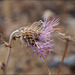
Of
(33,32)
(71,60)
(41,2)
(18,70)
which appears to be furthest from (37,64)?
(41,2)

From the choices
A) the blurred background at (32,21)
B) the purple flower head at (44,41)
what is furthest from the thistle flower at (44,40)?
the blurred background at (32,21)

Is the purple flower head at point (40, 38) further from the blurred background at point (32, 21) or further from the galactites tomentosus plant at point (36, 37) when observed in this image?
the blurred background at point (32, 21)

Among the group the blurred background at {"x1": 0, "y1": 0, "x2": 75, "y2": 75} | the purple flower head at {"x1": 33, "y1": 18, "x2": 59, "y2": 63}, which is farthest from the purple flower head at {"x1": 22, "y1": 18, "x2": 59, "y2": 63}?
the blurred background at {"x1": 0, "y1": 0, "x2": 75, "y2": 75}

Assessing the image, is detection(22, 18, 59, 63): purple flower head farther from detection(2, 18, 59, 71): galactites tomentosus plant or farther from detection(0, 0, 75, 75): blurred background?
detection(0, 0, 75, 75): blurred background

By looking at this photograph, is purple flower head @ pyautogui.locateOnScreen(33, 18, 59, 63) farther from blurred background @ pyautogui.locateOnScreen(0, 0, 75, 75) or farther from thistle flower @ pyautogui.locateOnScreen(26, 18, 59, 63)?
blurred background @ pyautogui.locateOnScreen(0, 0, 75, 75)

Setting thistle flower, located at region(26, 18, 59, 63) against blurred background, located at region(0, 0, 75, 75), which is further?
blurred background, located at region(0, 0, 75, 75)

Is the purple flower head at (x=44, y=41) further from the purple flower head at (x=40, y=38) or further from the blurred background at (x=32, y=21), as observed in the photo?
the blurred background at (x=32, y=21)

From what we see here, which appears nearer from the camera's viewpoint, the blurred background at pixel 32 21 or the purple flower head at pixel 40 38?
the purple flower head at pixel 40 38

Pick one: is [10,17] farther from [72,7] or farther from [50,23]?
[50,23]

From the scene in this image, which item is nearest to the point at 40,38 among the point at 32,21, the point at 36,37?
the point at 36,37
